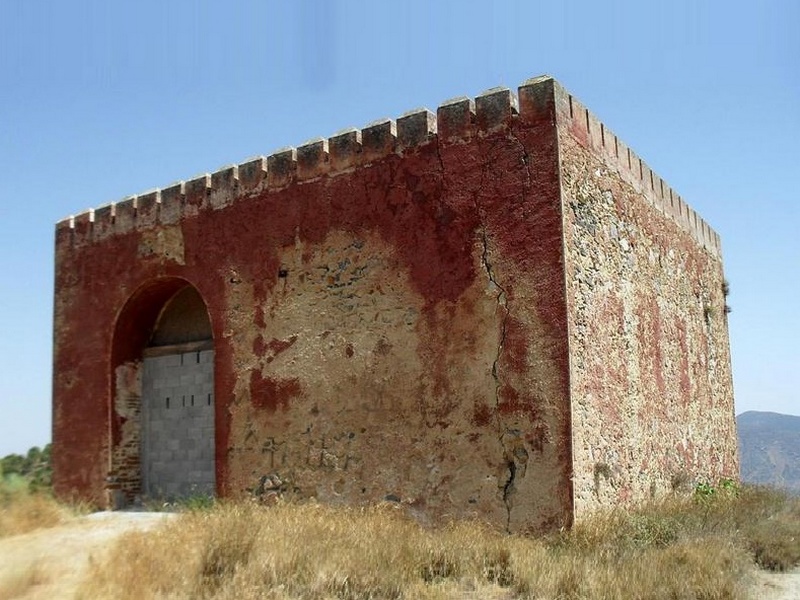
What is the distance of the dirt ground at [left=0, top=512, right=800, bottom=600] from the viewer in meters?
5.93

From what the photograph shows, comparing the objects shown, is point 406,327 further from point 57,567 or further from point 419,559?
point 57,567

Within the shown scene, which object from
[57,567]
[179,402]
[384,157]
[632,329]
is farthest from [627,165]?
[57,567]

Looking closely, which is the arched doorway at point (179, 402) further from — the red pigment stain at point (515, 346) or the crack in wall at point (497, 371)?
the red pigment stain at point (515, 346)

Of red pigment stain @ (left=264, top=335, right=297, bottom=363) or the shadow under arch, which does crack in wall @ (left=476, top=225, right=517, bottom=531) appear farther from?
the shadow under arch

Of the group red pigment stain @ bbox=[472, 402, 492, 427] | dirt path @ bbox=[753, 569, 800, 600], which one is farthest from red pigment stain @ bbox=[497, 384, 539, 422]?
dirt path @ bbox=[753, 569, 800, 600]

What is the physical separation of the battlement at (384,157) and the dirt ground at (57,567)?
4588 millimetres

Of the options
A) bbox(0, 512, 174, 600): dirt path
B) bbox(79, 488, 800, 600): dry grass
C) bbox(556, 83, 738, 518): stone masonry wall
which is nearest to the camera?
bbox(0, 512, 174, 600): dirt path

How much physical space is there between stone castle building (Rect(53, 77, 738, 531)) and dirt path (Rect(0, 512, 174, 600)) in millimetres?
2266

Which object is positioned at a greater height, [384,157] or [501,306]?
[384,157]

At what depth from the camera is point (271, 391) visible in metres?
10.4

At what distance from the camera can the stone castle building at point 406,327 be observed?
862 centimetres

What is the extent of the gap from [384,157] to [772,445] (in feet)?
205

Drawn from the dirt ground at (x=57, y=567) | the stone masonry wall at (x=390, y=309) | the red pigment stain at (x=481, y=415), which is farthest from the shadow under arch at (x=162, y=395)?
the red pigment stain at (x=481, y=415)

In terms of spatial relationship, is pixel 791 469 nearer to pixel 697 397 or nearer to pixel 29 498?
pixel 697 397
